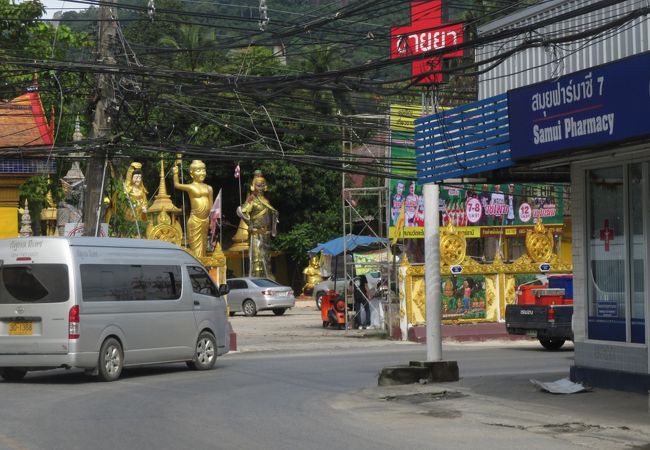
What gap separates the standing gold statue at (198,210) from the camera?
38094mm

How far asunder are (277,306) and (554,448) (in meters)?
33.8

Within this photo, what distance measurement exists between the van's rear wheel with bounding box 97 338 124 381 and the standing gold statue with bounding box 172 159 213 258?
64.8 ft

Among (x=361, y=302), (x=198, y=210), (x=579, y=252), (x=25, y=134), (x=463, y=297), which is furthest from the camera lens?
(x=198, y=210)

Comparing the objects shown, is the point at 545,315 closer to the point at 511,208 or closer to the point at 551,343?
the point at 551,343

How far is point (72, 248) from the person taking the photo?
55.8ft

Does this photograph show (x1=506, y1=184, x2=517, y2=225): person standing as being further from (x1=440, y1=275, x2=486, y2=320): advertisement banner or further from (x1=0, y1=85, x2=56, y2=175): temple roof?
(x1=0, y1=85, x2=56, y2=175): temple roof

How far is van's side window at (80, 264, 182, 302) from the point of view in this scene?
17234 millimetres

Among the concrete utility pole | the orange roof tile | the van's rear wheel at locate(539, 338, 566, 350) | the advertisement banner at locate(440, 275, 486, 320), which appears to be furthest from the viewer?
the advertisement banner at locate(440, 275, 486, 320)

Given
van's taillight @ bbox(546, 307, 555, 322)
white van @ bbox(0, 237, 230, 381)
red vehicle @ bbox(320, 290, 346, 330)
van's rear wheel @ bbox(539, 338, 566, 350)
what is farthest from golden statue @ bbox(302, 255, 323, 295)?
white van @ bbox(0, 237, 230, 381)

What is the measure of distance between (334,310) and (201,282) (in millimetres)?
14110

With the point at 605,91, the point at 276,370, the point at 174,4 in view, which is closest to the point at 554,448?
the point at 605,91

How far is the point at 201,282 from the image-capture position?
2016 cm

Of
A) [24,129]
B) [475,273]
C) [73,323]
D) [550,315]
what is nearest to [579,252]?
[73,323]

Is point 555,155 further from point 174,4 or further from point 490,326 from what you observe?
point 174,4
